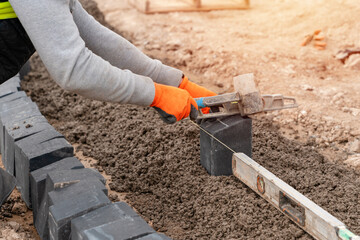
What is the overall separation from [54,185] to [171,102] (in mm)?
888

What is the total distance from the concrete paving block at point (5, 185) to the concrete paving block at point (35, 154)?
126 millimetres

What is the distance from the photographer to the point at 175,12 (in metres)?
8.23

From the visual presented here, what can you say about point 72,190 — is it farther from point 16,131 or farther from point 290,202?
point 290,202

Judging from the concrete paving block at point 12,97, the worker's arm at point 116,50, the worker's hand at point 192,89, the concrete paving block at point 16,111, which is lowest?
the concrete paving block at point 16,111

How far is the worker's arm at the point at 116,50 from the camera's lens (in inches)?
126

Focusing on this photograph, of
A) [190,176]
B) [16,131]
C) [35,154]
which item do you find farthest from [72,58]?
[16,131]

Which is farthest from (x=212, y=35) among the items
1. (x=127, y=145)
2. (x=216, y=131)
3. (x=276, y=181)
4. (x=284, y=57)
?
(x=276, y=181)

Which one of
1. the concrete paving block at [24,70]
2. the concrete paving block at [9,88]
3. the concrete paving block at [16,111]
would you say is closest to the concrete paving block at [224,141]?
the concrete paving block at [16,111]

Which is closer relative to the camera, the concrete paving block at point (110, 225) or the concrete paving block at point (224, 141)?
the concrete paving block at point (110, 225)

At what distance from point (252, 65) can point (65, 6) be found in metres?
3.63

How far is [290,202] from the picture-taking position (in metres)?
3.08

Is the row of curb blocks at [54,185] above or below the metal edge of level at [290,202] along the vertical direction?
above

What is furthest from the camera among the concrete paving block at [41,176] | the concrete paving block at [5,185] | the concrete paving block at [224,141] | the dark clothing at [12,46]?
the concrete paving block at [224,141]

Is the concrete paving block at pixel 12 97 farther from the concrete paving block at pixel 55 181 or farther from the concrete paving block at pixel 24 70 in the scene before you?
the concrete paving block at pixel 55 181
